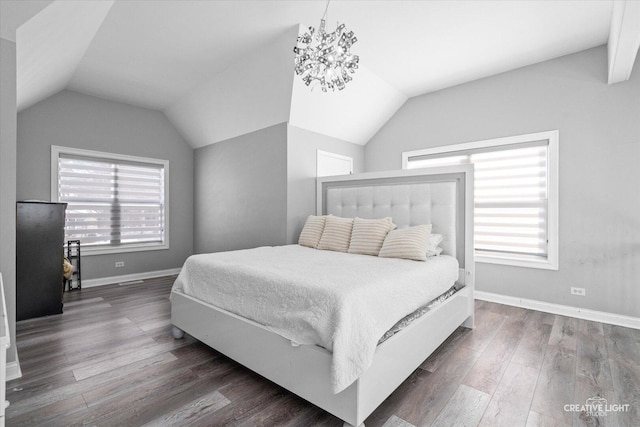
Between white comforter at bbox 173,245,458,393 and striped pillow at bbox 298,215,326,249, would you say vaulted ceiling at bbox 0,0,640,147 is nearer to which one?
striped pillow at bbox 298,215,326,249

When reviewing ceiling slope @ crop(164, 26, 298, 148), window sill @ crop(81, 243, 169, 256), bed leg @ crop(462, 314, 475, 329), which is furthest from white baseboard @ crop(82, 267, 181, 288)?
bed leg @ crop(462, 314, 475, 329)

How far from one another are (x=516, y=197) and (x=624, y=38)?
5.67 feet

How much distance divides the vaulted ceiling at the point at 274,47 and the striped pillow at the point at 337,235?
4.69ft

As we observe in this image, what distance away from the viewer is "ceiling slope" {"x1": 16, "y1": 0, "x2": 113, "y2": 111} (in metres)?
2.04

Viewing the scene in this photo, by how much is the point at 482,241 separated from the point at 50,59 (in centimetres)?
499

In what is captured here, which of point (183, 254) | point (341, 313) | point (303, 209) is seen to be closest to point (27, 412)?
point (341, 313)

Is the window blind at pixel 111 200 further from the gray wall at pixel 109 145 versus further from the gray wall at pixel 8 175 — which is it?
the gray wall at pixel 8 175

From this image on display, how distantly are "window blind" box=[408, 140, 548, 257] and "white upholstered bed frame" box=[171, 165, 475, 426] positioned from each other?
90cm

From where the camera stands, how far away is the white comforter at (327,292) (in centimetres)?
142

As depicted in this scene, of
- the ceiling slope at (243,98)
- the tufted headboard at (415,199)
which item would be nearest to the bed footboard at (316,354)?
the tufted headboard at (415,199)

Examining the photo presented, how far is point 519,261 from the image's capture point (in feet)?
11.3

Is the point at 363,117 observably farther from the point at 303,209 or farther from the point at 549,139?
the point at 549,139

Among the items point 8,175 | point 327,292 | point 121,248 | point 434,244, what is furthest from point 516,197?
point 121,248

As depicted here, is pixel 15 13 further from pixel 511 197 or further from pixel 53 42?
pixel 511 197
